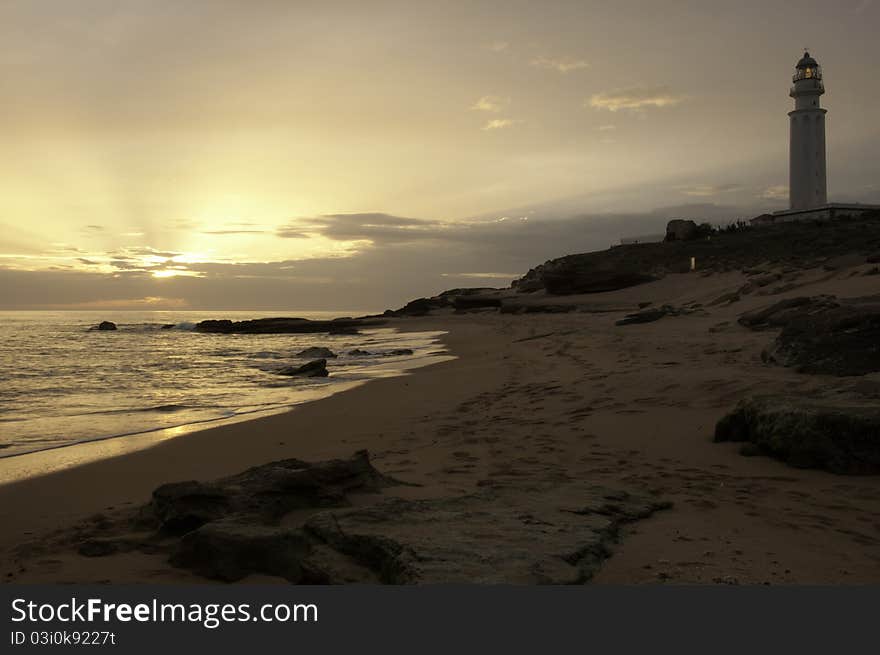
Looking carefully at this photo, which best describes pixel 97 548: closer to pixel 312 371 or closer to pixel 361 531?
pixel 361 531

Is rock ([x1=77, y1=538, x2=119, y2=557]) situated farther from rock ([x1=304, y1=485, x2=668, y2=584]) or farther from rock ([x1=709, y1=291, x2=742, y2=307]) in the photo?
rock ([x1=709, y1=291, x2=742, y2=307])

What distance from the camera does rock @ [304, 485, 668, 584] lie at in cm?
281

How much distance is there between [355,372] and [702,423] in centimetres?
1074

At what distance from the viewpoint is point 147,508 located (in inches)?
165

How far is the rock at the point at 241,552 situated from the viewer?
3.14 m

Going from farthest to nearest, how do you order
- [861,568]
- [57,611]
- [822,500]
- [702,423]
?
[702,423] < [822,500] < [861,568] < [57,611]

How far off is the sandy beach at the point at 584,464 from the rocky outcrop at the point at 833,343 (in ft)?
1.02

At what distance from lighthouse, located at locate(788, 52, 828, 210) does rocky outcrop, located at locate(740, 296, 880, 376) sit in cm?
5226

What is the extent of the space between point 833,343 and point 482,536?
611cm

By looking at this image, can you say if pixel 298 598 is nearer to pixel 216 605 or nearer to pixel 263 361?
pixel 216 605

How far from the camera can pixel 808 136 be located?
2073 inches

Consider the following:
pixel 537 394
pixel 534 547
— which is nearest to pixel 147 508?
pixel 534 547

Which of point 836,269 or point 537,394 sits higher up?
point 836,269

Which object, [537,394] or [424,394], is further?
[424,394]
